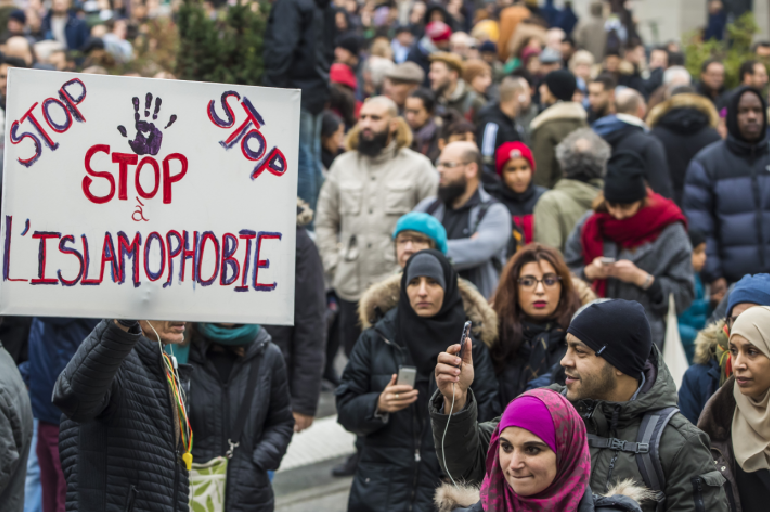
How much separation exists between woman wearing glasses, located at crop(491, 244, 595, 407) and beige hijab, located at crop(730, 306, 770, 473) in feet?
3.63

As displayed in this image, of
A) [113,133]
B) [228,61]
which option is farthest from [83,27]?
[113,133]

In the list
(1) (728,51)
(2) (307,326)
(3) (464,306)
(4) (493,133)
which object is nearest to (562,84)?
(4) (493,133)

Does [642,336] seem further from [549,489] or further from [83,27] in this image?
[83,27]

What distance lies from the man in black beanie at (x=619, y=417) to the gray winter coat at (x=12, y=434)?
150cm

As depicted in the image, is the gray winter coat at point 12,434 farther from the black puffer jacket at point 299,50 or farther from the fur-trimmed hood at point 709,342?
the black puffer jacket at point 299,50

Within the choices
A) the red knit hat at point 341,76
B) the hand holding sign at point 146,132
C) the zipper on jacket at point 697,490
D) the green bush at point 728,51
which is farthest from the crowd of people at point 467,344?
the green bush at point 728,51

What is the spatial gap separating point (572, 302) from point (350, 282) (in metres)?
2.64

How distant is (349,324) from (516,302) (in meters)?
2.45

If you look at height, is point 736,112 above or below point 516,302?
above

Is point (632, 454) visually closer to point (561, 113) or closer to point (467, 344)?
point (467, 344)

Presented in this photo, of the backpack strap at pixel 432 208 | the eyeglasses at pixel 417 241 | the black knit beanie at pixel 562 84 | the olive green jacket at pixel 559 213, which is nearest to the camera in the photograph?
the eyeglasses at pixel 417 241

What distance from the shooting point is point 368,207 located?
Answer: 7.42 metres

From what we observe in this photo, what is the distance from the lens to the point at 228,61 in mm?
9578

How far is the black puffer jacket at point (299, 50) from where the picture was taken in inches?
355
